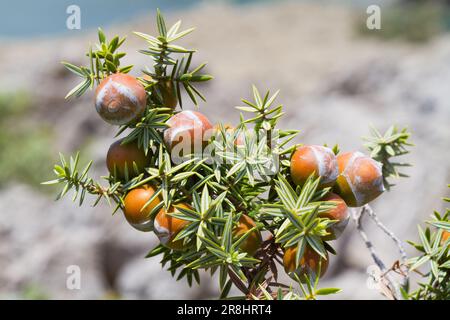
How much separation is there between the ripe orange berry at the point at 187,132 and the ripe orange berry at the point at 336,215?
25 centimetres

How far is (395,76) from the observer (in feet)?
15.4

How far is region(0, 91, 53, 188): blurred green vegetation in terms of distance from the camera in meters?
6.44

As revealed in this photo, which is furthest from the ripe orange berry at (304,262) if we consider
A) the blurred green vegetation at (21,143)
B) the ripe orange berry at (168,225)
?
the blurred green vegetation at (21,143)

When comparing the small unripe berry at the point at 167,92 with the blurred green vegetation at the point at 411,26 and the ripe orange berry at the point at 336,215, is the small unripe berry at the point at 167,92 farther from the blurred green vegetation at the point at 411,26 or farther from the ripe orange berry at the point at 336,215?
the blurred green vegetation at the point at 411,26

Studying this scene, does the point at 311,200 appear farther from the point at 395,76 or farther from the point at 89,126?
the point at 89,126

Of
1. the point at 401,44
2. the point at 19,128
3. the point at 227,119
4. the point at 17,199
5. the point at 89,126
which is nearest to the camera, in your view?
the point at 17,199

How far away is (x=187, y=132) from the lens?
92 centimetres

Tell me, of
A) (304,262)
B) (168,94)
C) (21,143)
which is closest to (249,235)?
(304,262)

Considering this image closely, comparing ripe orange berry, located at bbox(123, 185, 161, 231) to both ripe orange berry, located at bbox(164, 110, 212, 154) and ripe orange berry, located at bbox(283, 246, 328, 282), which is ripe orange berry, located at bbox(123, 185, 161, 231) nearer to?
ripe orange berry, located at bbox(164, 110, 212, 154)

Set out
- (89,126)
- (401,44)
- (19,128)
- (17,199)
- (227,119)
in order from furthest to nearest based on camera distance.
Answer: (401,44) < (19,128) < (89,126) < (227,119) < (17,199)

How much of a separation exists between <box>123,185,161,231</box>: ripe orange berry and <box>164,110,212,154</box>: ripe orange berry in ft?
0.30

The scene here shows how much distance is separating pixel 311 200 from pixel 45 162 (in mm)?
6271

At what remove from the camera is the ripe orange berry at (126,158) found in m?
0.94

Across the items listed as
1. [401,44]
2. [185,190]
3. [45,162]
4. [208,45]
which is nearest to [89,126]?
[45,162]
